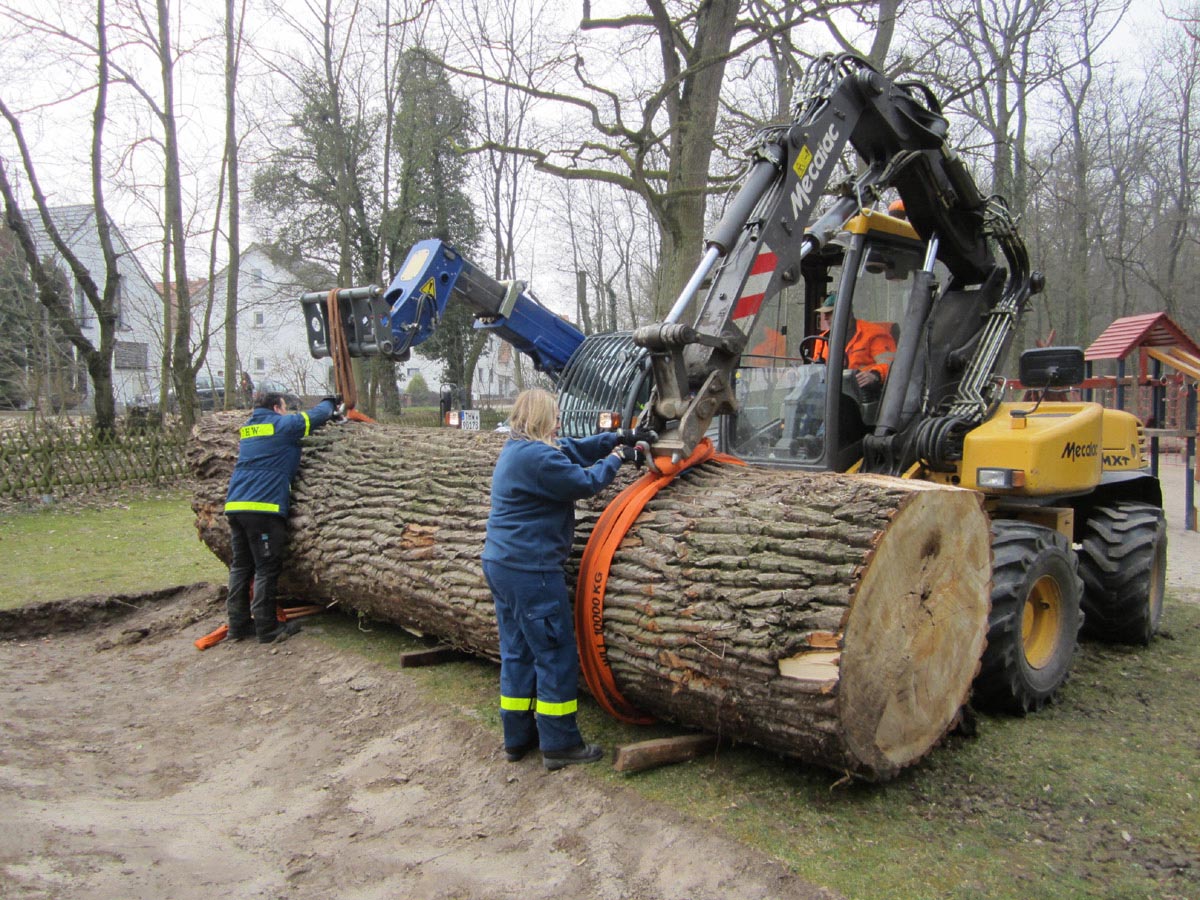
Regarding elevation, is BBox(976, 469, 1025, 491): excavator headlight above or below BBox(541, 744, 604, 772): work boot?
above

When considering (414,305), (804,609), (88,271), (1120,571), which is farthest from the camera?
(88,271)

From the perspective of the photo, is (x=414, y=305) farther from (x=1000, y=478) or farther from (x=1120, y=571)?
(x=1120, y=571)

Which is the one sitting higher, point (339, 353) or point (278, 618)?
point (339, 353)

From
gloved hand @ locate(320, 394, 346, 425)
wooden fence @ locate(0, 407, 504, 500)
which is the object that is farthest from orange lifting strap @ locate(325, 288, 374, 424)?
wooden fence @ locate(0, 407, 504, 500)

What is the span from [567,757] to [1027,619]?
2524mm

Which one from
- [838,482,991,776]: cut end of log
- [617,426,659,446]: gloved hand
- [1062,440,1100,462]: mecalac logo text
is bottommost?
[838,482,991,776]: cut end of log

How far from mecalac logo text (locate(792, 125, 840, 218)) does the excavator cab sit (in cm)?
59

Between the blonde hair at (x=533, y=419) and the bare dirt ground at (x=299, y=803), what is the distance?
4.72 feet

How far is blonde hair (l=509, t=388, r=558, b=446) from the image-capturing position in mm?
3723

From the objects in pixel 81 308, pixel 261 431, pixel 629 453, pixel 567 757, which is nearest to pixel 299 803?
pixel 567 757

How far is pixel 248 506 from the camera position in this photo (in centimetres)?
584

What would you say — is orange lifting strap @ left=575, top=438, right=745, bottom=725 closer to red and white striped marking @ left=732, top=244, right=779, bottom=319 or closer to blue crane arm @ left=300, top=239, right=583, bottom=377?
red and white striped marking @ left=732, top=244, right=779, bottom=319

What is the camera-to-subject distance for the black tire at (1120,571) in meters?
5.21

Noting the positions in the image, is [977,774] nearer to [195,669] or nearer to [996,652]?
[996,652]
